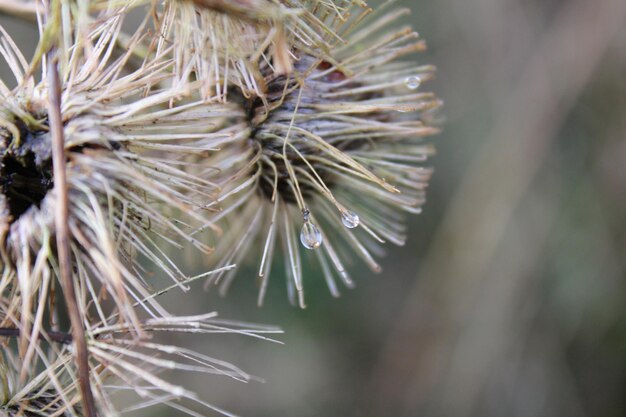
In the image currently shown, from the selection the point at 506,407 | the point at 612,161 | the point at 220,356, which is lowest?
the point at 220,356

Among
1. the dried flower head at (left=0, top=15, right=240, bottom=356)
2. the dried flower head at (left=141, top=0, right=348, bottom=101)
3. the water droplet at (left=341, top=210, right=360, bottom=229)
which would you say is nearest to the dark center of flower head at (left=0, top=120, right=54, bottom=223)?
the dried flower head at (left=0, top=15, right=240, bottom=356)

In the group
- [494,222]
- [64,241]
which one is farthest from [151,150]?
[494,222]

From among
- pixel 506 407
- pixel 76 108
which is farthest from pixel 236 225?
pixel 506 407

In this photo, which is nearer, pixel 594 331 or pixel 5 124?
pixel 5 124

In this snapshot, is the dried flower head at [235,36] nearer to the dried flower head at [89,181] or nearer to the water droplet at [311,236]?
the dried flower head at [89,181]

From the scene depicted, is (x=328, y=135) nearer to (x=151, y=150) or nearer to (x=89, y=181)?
(x=151, y=150)

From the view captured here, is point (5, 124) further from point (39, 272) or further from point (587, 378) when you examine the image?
point (587, 378)

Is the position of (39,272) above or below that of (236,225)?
below
